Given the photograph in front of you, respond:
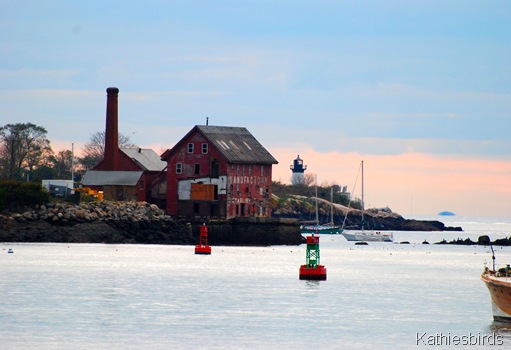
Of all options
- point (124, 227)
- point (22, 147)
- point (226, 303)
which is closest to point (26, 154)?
point (22, 147)

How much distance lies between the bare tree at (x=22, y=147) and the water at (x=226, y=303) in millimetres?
66842

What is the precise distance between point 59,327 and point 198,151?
3062 inches

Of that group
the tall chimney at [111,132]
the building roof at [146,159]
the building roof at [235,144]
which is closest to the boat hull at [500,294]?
the building roof at [235,144]

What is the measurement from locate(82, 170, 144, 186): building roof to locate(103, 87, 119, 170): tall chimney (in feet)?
2.39

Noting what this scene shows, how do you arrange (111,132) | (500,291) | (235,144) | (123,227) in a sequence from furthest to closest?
(111,132) < (235,144) < (123,227) < (500,291)

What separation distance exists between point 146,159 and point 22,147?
3146 centimetres

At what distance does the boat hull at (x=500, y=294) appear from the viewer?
39.2 m

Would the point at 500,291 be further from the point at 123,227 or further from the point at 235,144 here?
the point at 235,144

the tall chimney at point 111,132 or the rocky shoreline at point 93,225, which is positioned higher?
the tall chimney at point 111,132

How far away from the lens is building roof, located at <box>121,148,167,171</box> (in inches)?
4978

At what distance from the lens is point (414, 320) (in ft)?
149

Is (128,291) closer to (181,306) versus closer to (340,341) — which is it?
(181,306)

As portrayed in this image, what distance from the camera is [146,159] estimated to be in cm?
12912

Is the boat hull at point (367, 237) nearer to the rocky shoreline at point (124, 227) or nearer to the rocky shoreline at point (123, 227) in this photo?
the rocky shoreline at point (123, 227)
